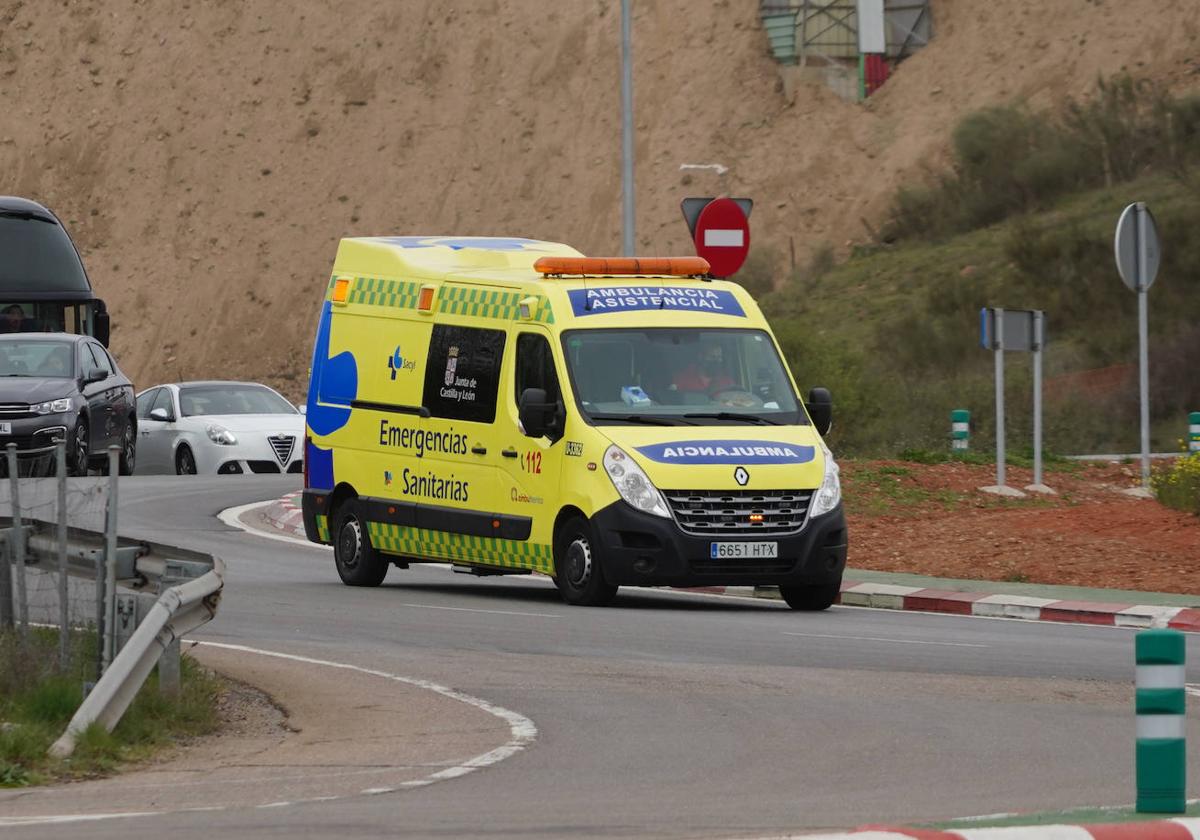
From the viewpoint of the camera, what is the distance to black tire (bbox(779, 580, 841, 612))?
57.1 feet

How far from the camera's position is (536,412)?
17031 millimetres

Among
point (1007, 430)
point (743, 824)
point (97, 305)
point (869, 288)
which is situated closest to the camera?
point (743, 824)

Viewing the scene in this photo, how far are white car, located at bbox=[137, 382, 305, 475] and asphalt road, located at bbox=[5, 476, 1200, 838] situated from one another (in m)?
11.4

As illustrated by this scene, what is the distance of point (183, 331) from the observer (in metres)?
70.1

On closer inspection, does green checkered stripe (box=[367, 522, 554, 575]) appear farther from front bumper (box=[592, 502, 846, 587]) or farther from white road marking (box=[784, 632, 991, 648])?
white road marking (box=[784, 632, 991, 648])

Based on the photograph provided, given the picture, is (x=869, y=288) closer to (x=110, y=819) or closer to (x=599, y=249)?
(x=599, y=249)

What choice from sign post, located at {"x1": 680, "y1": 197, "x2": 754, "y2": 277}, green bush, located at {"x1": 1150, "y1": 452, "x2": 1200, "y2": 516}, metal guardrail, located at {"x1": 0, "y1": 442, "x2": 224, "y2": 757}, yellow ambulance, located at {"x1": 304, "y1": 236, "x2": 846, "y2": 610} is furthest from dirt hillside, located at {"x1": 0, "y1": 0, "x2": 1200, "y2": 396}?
metal guardrail, located at {"x1": 0, "y1": 442, "x2": 224, "y2": 757}

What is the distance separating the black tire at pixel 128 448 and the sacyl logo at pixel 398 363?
35.7 feet

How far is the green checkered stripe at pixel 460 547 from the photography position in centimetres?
1744

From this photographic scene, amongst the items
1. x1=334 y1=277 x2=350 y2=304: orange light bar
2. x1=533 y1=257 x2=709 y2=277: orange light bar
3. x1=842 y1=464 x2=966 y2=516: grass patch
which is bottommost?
x1=842 y1=464 x2=966 y2=516: grass patch

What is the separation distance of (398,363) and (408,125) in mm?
51490

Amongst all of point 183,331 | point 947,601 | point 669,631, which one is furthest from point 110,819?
point 183,331

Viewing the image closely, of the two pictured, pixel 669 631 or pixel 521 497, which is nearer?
pixel 669 631

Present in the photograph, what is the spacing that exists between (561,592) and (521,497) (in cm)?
76
